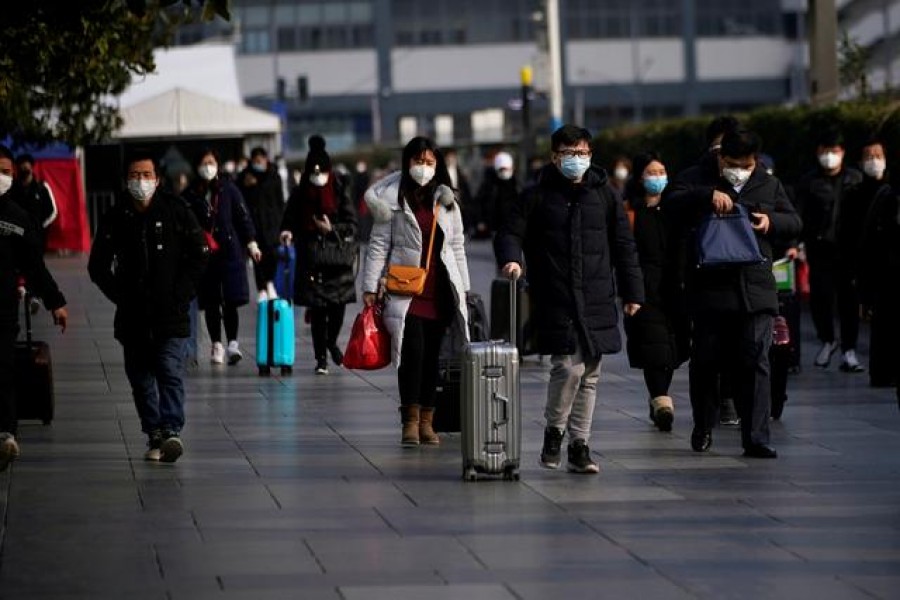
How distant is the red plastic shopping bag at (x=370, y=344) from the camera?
1252cm

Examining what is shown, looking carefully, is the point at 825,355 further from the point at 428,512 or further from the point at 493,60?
the point at 493,60

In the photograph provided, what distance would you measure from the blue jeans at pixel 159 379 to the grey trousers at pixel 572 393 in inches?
78.2

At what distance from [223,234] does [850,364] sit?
4.80m

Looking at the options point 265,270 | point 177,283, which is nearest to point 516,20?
point 265,270

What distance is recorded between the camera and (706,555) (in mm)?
8703

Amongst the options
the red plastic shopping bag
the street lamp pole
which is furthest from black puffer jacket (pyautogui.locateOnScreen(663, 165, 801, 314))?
the street lamp pole

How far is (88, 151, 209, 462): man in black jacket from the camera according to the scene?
11891 millimetres

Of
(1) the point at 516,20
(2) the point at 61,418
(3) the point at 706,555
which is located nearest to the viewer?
(3) the point at 706,555

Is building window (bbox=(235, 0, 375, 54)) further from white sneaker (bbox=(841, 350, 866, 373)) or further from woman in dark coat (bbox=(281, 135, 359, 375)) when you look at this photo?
white sneaker (bbox=(841, 350, 866, 373))

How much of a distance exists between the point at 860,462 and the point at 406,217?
8.91 ft

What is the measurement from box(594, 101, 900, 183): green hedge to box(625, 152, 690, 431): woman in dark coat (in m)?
4.31

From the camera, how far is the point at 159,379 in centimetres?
1202

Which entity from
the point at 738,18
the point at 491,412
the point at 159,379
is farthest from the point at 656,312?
the point at 738,18

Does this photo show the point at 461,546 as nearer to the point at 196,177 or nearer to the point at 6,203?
the point at 6,203
